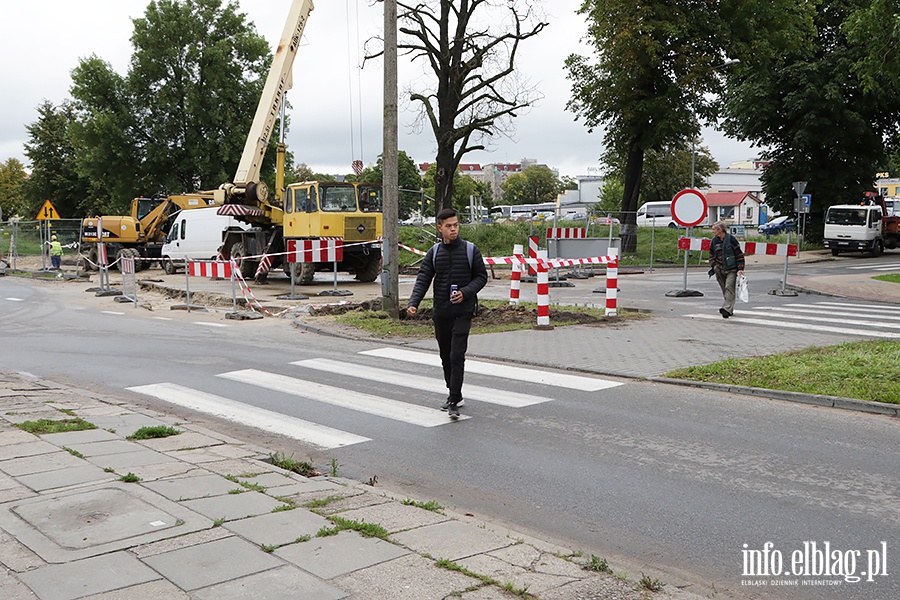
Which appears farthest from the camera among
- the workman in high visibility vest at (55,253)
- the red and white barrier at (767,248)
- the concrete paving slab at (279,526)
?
the workman in high visibility vest at (55,253)

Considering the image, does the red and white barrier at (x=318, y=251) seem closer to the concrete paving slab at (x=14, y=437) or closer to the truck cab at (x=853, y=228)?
the concrete paving slab at (x=14, y=437)

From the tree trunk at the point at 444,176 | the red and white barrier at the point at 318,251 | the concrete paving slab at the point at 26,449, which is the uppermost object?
the tree trunk at the point at 444,176

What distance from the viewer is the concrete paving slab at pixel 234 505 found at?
4688 mm

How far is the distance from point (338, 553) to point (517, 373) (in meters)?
6.07

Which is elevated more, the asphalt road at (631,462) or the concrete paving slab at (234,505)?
the concrete paving slab at (234,505)

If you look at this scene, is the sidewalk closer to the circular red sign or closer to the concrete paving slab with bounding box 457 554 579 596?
the concrete paving slab with bounding box 457 554 579 596

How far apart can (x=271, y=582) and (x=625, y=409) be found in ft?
16.3

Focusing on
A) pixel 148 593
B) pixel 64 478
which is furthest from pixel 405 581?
pixel 64 478

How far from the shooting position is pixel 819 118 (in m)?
40.5

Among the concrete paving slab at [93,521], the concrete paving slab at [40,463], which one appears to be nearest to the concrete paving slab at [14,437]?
the concrete paving slab at [40,463]

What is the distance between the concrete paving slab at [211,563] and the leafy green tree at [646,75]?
105ft

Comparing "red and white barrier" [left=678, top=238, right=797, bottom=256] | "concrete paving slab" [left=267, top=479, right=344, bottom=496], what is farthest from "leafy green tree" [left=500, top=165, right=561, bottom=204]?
"concrete paving slab" [left=267, top=479, right=344, bottom=496]

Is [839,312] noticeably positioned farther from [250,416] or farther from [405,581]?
[405,581]

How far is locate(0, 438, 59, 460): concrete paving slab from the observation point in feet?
19.5
